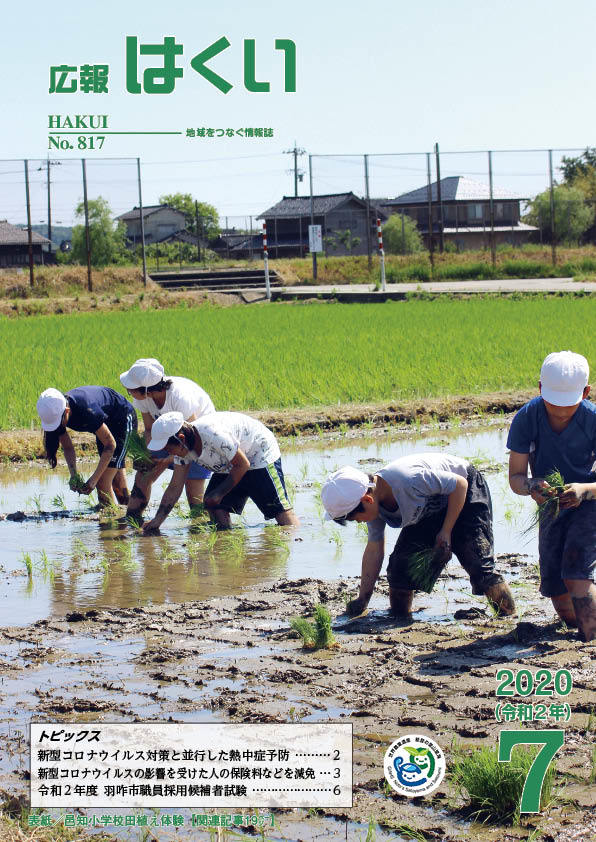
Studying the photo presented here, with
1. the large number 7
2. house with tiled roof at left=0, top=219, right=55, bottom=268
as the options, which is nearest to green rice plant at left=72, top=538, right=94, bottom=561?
the large number 7

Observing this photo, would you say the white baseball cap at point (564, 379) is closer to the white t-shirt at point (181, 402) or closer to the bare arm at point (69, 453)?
the white t-shirt at point (181, 402)

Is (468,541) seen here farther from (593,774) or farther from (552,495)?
(593,774)

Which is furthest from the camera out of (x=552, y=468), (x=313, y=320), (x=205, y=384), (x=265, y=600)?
(x=313, y=320)

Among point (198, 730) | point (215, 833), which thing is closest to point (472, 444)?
point (198, 730)

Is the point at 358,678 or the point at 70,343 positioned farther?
the point at 70,343

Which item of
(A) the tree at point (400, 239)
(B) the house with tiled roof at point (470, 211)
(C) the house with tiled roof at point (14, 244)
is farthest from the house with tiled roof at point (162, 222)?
(A) the tree at point (400, 239)

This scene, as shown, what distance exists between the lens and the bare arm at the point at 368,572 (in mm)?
5062

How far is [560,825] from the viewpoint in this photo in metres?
3.02

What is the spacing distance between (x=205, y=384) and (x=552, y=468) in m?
7.84

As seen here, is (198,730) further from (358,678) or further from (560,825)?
(560,825)

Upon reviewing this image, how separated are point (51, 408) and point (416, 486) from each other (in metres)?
3.17

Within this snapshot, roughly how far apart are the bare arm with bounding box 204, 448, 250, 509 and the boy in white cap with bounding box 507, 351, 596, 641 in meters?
2.39

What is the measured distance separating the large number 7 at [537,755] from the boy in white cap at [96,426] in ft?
15.1

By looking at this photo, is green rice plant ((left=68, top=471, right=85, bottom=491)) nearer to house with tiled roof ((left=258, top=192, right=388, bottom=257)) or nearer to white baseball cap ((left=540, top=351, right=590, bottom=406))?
white baseball cap ((left=540, top=351, right=590, bottom=406))
